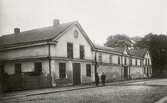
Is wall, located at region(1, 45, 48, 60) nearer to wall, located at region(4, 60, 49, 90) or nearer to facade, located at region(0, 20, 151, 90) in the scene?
facade, located at region(0, 20, 151, 90)

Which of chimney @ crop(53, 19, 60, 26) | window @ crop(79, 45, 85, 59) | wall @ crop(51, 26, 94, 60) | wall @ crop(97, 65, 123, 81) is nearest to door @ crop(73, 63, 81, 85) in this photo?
wall @ crop(51, 26, 94, 60)

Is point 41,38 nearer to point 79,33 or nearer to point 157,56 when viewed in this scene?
point 79,33

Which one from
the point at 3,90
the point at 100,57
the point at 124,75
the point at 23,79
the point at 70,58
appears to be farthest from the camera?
the point at 124,75

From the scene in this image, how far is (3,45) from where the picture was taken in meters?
29.7

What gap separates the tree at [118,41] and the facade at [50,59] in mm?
47580

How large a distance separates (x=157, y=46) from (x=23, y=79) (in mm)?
47526

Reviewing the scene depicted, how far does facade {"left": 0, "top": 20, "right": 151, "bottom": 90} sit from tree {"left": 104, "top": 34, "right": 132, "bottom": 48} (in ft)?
156

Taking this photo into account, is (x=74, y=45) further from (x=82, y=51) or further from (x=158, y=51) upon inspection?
(x=158, y=51)

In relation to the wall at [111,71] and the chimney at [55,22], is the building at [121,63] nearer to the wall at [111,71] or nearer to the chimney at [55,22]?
the wall at [111,71]

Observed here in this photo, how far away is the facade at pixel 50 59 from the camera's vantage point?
Result: 79.9 ft

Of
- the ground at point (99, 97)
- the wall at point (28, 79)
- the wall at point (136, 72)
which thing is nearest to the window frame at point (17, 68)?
the wall at point (28, 79)

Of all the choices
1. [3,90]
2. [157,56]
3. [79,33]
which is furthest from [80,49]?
[157,56]

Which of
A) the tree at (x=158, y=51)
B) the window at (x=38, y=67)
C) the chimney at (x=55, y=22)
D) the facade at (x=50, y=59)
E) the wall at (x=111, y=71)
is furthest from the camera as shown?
the tree at (x=158, y=51)

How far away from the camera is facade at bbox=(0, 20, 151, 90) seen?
79.9ft
